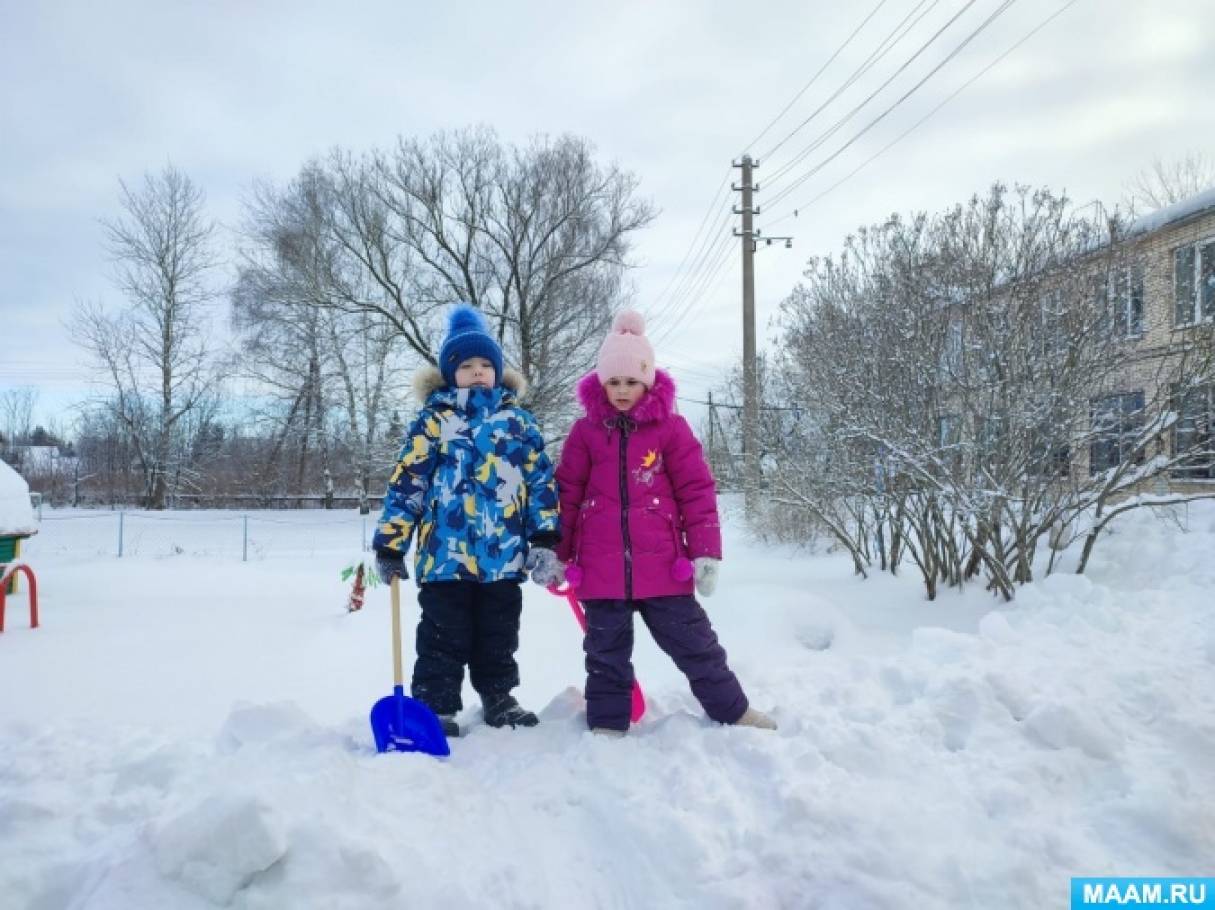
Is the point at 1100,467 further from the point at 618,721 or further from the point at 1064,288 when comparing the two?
the point at 618,721

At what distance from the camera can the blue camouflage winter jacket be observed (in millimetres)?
2625

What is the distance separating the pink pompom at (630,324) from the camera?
2.87m

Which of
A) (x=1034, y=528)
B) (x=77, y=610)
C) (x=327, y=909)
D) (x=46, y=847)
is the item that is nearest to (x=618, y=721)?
(x=327, y=909)

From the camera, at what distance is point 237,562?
1003 centimetres

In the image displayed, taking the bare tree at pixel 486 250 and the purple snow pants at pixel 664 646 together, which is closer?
the purple snow pants at pixel 664 646

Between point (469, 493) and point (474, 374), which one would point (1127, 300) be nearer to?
point (474, 374)

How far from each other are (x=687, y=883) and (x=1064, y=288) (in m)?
4.98

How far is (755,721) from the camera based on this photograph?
8.25 feet

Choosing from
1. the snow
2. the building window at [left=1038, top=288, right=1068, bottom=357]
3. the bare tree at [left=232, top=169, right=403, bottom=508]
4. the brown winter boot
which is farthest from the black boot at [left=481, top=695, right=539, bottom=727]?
the bare tree at [left=232, top=169, right=403, bottom=508]

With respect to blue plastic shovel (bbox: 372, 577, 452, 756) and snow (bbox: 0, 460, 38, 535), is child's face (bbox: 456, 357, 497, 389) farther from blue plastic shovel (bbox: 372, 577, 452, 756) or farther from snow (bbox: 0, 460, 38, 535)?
snow (bbox: 0, 460, 38, 535)

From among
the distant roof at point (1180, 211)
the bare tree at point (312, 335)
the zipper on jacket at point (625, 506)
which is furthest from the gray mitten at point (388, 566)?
the bare tree at point (312, 335)

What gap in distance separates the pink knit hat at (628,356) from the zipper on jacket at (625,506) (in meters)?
0.18

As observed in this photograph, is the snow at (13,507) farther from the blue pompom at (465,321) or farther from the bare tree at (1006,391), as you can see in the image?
the bare tree at (1006,391)

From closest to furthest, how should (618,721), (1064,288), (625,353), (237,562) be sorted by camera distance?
1. (618,721)
2. (625,353)
3. (1064,288)
4. (237,562)
